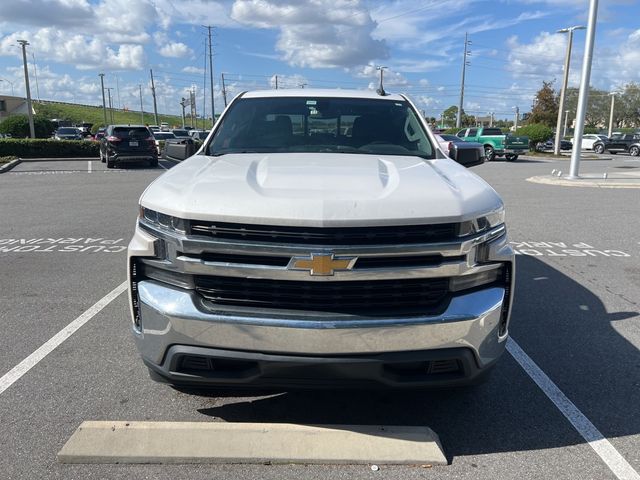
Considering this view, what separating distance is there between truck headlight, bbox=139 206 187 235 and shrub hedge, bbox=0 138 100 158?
26796mm

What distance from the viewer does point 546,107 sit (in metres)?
54.2

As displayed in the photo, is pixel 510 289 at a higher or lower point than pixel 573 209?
higher

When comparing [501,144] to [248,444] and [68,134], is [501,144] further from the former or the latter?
[68,134]

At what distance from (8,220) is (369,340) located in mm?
9436

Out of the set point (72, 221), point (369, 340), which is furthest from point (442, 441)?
point (72, 221)

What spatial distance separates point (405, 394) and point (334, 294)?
47.3 inches

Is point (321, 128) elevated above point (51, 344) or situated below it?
above

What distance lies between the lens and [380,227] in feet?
8.11

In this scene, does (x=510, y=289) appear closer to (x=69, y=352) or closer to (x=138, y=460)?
(x=138, y=460)

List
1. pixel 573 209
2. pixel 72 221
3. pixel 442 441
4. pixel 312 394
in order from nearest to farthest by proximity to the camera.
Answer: pixel 442 441 < pixel 312 394 < pixel 72 221 < pixel 573 209

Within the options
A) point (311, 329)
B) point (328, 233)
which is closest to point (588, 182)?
point (328, 233)

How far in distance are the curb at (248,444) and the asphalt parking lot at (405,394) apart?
0.17 feet

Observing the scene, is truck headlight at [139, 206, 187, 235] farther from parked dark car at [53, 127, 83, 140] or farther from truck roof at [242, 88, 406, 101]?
parked dark car at [53, 127, 83, 140]

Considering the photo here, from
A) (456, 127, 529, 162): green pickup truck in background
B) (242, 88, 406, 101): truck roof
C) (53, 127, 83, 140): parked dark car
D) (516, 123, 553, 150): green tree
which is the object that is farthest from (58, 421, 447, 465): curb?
(53, 127, 83, 140): parked dark car
